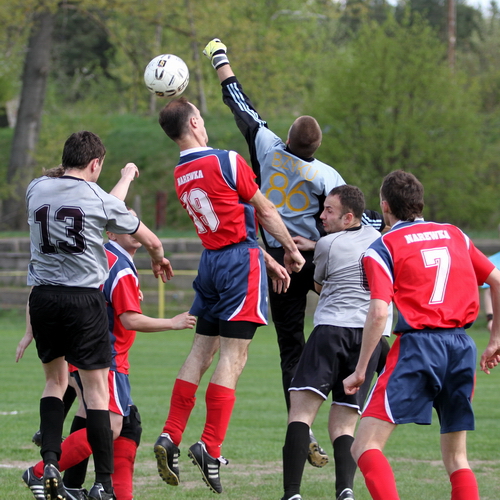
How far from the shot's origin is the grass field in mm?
6867

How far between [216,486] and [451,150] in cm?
2344

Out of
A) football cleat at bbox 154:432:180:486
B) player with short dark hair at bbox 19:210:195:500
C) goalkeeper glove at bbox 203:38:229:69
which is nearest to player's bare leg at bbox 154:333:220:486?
football cleat at bbox 154:432:180:486

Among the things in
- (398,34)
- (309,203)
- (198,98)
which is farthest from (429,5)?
(309,203)

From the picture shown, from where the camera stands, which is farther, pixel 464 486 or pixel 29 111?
pixel 29 111

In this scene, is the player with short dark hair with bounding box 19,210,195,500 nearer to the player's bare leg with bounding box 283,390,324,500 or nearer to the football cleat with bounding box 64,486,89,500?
the football cleat with bounding box 64,486,89,500

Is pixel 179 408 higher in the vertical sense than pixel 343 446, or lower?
higher

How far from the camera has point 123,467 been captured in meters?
5.75

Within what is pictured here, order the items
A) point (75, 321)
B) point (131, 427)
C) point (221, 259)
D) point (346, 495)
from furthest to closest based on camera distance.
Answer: point (131, 427), point (221, 259), point (346, 495), point (75, 321)

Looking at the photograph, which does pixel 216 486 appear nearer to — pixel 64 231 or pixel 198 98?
pixel 64 231

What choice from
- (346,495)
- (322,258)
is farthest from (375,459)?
(322,258)

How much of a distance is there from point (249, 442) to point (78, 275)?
183 inches

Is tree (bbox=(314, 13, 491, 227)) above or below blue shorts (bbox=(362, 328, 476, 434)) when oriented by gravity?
above

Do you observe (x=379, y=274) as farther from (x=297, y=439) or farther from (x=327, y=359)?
(x=297, y=439)

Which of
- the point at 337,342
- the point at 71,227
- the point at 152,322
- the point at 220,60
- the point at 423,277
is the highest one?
the point at 220,60
